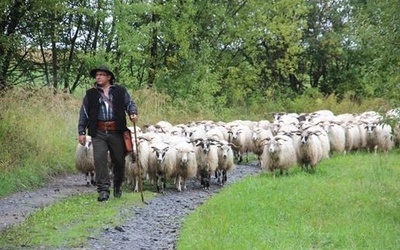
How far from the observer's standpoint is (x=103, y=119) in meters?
12.0

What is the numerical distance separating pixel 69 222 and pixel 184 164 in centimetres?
513

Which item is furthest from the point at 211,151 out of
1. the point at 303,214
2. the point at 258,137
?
the point at 303,214

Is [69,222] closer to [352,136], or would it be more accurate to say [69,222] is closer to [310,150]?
[310,150]

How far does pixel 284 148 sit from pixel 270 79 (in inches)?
964

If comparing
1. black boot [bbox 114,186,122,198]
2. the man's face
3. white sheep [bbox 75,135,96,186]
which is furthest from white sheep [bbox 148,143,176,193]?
the man's face

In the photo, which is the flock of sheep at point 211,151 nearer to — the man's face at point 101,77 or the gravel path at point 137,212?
the gravel path at point 137,212

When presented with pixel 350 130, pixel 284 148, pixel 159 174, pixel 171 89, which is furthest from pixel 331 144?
pixel 171 89

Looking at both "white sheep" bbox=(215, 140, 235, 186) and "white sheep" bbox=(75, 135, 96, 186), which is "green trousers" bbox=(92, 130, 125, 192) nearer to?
"white sheep" bbox=(75, 135, 96, 186)

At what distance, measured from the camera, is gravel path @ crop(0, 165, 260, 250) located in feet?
29.7

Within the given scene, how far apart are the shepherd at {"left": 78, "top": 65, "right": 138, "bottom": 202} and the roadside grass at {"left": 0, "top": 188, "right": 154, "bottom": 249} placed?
0.56 m

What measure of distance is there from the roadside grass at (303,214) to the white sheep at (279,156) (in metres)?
0.30

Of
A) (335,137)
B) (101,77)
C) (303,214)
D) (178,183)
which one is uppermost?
(101,77)

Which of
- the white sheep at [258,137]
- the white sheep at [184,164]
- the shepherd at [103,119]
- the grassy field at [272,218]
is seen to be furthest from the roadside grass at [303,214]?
the white sheep at [258,137]

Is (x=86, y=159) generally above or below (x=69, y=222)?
above
